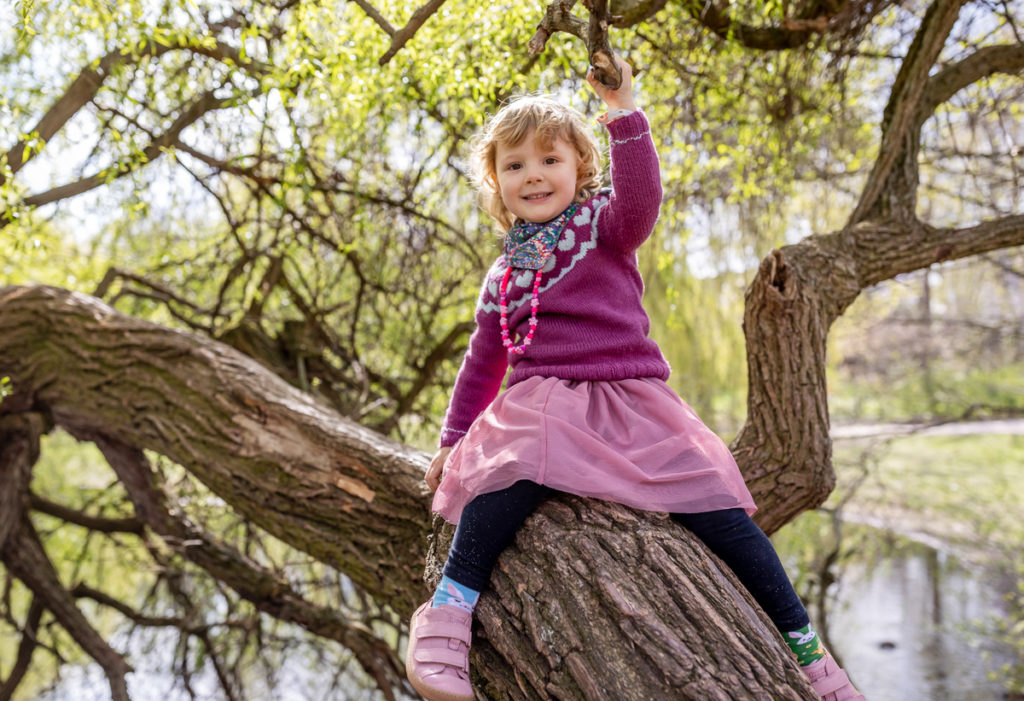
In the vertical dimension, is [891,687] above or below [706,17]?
below

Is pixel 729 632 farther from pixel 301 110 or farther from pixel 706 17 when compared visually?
pixel 301 110

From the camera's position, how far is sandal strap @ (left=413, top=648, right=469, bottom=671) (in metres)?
1.48

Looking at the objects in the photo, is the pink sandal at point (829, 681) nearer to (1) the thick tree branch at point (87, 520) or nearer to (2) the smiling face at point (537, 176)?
(2) the smiling face at point (537, 176)

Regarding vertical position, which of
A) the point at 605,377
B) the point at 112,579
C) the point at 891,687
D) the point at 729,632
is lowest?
the point at 891,687

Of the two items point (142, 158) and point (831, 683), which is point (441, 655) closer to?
point (831, 683)

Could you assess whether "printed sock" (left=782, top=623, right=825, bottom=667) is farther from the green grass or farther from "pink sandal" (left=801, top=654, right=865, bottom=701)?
the green grass

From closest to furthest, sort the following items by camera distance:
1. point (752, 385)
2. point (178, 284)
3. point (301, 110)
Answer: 1. point (752, 385)
2. point (301, 110)
3. point (178, 284)

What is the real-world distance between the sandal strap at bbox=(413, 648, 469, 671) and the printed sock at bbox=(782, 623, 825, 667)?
645 mm

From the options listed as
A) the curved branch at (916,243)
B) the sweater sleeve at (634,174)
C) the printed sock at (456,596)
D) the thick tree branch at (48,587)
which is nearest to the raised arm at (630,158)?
the sweater sleeve at (634,174)

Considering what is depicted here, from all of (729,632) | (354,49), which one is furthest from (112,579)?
(729,632)

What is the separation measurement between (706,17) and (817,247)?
3.26ft

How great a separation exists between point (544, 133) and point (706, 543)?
962mm

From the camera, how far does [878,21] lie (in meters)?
3.27

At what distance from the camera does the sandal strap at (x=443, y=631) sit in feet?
4.95
